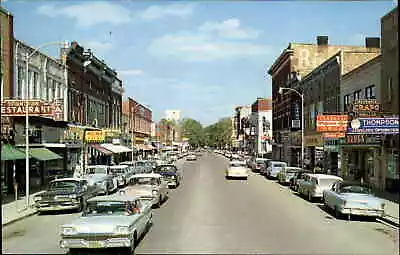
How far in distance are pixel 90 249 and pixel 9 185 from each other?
19151 millimetres

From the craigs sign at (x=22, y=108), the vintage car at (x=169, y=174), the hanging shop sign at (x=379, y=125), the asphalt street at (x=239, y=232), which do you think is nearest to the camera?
the asphalt street at (x=239, y=232)

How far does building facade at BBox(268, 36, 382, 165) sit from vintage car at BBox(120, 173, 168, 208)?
38.7 metres

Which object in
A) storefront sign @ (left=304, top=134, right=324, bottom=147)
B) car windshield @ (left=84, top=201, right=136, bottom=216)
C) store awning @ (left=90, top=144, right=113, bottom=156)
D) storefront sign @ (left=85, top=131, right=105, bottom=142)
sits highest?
storefront sign @ (left=85, top=131, right=105, bottom=142)

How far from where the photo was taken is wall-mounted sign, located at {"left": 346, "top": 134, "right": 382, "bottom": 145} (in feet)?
106

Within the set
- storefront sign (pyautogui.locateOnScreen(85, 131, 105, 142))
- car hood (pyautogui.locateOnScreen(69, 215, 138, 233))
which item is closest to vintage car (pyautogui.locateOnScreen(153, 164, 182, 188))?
storefront sign (pyautogui.locateOnScreen(85, 131, 105, 142))

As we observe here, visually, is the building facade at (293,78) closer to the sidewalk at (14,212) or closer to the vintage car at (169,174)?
the vintage car at (169,174)

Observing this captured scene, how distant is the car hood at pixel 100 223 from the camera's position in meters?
12.1

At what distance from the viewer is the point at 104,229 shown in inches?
476

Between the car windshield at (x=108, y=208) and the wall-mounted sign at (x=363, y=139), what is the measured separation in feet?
72.4

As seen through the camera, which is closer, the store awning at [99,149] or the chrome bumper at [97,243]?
the chrome bumper at [97,243]

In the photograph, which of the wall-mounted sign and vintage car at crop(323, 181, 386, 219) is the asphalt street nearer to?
vintage car at crop(323, 181, 386, 219)

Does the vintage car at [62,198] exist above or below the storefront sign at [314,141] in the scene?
below

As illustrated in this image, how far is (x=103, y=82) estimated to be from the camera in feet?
198

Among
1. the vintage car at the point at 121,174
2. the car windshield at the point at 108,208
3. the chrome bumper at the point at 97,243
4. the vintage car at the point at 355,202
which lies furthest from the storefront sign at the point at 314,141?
the chrome bumper at the point at 97,243
